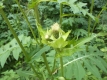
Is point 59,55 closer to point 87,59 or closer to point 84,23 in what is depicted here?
point 87,59

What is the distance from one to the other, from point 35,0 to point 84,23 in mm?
2661

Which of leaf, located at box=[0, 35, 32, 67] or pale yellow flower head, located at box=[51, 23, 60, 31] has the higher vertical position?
pale yellow flower head, located at box=[51, 23, 60, 31]

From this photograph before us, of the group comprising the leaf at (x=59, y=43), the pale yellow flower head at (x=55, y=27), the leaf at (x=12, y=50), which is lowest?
the leaf at (x=12, y=50)

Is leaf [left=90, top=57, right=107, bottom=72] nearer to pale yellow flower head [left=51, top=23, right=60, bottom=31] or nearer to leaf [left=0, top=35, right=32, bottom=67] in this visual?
leaf [left=0, top=35, right=32, bottom=67]

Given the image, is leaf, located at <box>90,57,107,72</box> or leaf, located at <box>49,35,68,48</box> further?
leaf, located at <box>90,57,107,72</box>

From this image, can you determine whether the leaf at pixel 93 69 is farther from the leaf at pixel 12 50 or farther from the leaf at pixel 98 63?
the leaf at pixel 12 50

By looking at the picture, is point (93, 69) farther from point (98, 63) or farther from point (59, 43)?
point (59, 43)

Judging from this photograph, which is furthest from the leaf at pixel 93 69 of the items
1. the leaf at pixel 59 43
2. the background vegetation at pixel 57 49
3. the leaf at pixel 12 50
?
the leaf at pixel 59 43

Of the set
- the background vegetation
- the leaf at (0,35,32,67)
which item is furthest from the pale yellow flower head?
the leaf at (0,35,32,67)

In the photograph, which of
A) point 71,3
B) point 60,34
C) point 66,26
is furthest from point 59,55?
point 66,26

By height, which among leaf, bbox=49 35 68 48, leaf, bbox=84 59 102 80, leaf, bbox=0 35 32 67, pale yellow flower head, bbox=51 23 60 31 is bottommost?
leaf, bbox=84 59 102 80

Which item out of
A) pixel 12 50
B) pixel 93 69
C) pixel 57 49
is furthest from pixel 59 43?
pixel 12 50

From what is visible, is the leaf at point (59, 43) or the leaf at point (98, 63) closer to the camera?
the leaf at point (59, 43)

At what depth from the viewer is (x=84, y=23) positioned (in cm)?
342
